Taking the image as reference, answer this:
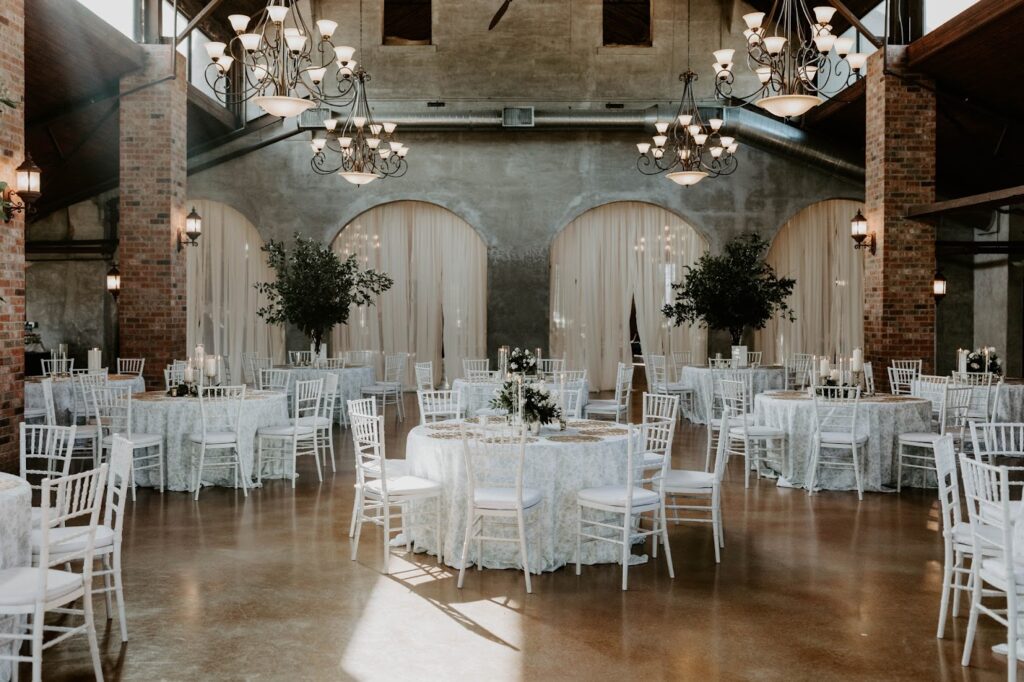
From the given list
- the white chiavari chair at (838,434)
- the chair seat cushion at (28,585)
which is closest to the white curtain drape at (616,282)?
the white chiavari chair at (838,434)

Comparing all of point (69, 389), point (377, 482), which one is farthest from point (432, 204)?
point (377, 482)

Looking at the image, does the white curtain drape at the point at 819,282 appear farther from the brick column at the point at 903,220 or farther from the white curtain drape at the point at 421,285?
the brick column at the point at 903,220

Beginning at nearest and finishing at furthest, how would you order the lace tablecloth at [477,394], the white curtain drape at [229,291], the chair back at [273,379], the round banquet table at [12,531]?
the round banquet table at [12,531], the lace tablecloth at [477,394], the chair back at [273,379], the white curtain drape at [229,291]

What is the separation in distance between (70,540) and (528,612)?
2.18m

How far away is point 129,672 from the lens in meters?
3.86

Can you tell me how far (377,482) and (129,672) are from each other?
1979 millimetres

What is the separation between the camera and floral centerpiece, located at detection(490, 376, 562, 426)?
574cm

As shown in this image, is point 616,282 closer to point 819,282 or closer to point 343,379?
point 819,282

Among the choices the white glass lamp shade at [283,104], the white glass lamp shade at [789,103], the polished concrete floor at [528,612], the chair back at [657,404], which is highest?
the white glass lamp shade at [283,104]

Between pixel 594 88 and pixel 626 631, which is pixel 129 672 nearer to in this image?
pixel 626 631

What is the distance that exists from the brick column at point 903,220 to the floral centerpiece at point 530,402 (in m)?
6.10

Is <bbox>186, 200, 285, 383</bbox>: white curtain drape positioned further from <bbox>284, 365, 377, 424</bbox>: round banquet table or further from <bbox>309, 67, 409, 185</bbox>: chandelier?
<bbox>284, 365, 377, 424</bbox>: round banquet table

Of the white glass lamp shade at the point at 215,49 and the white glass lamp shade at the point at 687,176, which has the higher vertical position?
the white glass lamp shade at the point at 215,49

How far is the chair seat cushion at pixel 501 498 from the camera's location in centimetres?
507
